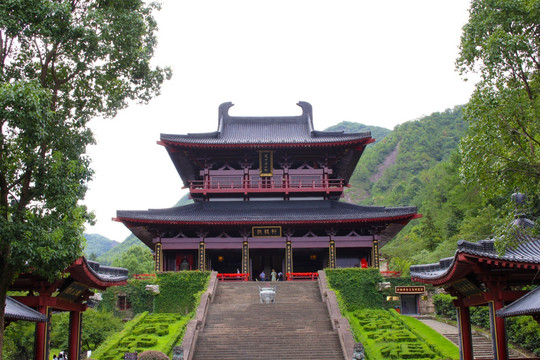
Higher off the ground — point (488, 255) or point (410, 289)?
point (488, 255)

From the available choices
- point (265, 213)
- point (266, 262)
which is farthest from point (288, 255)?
point (266, 262)

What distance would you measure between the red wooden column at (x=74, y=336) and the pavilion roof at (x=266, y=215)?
43.9ft

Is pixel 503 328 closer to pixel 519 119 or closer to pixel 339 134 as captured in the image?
pixel 519 119

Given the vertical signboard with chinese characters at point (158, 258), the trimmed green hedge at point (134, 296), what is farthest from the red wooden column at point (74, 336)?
the vertical signboard with chinese characters at point (158, 258)

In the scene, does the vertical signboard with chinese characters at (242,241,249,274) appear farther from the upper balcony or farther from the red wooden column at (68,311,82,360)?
the red wooden column at (68,311,82,360)

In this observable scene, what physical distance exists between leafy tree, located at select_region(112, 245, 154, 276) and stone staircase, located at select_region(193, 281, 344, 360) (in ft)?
137

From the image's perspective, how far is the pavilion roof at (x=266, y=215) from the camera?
109ft

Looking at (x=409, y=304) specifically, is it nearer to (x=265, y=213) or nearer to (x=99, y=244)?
(x=265, y=213)

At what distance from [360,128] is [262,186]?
143843 millimetres

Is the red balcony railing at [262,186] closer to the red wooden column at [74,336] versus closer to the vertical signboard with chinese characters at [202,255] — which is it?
the vertical signboard with chinese characters at [202,255]

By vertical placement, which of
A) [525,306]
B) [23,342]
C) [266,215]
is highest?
[266,215]

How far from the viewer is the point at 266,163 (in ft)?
121

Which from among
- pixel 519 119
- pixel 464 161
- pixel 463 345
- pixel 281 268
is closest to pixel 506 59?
pixel 519 119

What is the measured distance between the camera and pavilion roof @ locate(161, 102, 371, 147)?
117 ft
